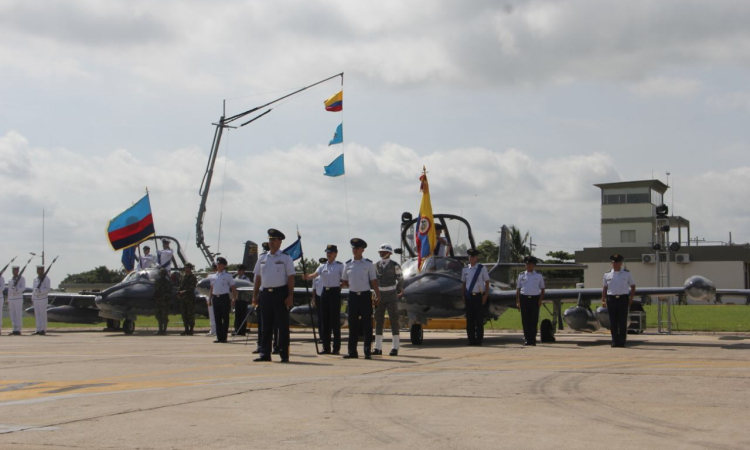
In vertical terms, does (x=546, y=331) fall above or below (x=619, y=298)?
below

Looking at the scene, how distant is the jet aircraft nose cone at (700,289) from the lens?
1659cm

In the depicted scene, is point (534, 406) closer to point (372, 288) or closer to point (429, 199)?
point (372, 288)

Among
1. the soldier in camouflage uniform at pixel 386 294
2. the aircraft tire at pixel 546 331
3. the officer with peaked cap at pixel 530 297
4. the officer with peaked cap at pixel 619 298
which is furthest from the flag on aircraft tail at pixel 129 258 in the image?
the officer with peaked cap at pixel 619 298

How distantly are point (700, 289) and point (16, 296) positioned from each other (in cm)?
1896

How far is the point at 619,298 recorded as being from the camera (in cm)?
1565

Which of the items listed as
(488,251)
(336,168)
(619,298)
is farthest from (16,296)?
(488,251)

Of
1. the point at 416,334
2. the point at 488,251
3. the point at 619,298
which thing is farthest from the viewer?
the point at 488,251

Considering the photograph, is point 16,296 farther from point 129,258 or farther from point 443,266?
point 443,266

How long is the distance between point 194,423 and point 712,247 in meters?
69.0

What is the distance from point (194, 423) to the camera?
6090 millimetres

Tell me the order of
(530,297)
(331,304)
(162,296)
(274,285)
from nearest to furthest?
1. (274,285)
2. (331,304)
3. (530,297)
4. (162,296)

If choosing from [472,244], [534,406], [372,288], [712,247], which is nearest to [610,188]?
[712,247]

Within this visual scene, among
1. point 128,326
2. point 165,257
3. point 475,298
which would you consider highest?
point 165,257

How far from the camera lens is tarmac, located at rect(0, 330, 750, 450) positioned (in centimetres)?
544
